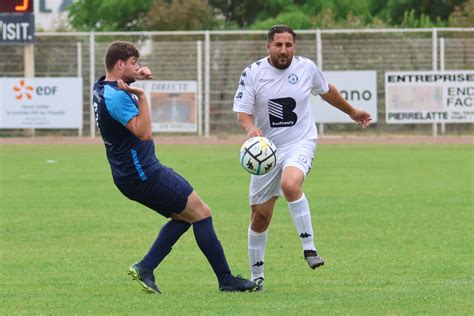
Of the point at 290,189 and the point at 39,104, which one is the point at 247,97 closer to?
the point at 290,189

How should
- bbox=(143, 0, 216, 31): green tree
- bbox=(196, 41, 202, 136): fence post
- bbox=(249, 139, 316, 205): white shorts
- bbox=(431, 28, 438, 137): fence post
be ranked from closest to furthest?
bbox=(249, 139, 316, 205): white shorts, bbox=(431, 28, 438, 137): fence post, bbox=(196, 41, 202, 136): fence post, bbox=(143, 0, 216, 31): green tree

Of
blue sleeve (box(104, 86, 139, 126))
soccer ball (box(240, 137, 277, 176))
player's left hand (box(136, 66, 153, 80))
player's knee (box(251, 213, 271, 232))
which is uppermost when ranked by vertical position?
player's left hand (box(136, 66, 153, 80))

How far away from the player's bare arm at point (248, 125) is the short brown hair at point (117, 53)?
1182 millimetres

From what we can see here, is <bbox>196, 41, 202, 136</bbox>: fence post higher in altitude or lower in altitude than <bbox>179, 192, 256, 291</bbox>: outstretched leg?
higher

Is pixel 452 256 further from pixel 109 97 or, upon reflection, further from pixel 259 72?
pixel 109 97

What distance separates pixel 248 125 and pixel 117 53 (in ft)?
4.37

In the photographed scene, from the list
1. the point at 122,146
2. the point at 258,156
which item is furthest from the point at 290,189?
the point at 122,146

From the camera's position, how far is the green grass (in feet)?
28.2

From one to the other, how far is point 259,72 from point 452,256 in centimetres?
267

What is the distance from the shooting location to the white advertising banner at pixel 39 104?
3325 centimetres

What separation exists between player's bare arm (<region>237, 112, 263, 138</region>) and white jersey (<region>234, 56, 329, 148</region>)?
0.04m

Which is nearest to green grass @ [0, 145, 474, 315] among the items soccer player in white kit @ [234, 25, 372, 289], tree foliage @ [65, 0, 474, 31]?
soccer player in white kit @ [234, 25, 372, 289]

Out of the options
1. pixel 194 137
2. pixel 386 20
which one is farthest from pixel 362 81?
pixel 386 20

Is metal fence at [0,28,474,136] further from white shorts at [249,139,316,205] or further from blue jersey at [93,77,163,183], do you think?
blue jersey at [93,77,163,183]
